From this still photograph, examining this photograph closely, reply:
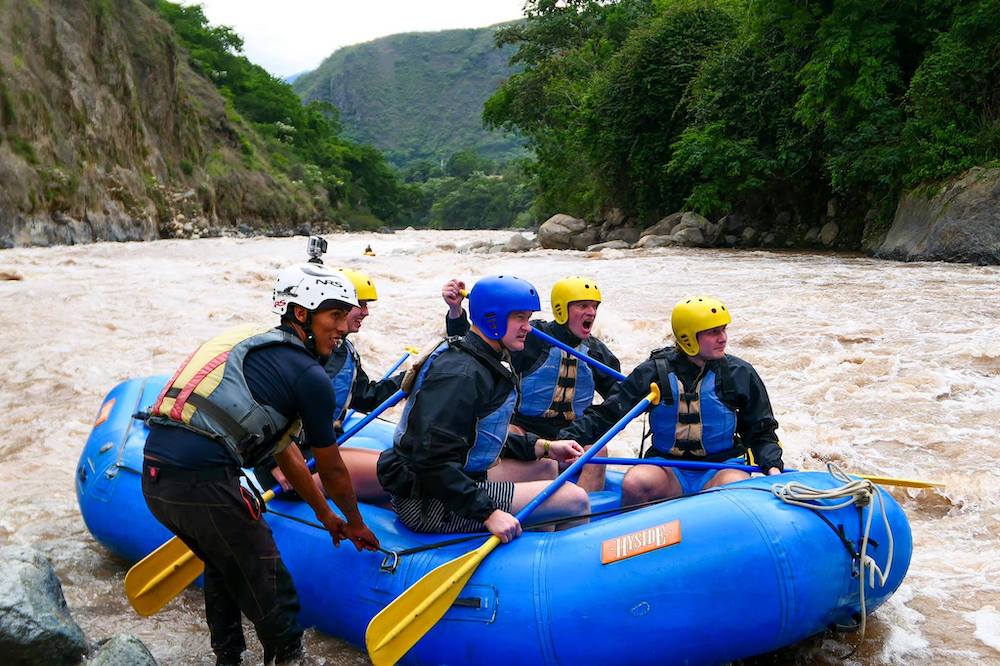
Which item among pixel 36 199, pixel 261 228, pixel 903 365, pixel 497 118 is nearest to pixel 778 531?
pixel 903 365

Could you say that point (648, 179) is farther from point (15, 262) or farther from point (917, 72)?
point (15, 262)

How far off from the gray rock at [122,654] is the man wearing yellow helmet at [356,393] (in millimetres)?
958

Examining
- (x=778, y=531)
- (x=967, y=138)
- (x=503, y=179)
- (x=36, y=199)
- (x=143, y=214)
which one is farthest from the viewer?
(x=503, y=179)

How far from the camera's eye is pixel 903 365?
707cm

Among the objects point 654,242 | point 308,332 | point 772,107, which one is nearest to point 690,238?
point 654,242

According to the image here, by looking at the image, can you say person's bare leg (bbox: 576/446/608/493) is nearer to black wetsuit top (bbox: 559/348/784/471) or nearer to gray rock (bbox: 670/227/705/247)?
black wetsuit top (bbox: 559/348/784/471)

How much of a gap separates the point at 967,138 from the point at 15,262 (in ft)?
46.9

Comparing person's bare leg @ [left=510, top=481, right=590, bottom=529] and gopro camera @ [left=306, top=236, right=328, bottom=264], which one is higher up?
gopro camera @ [left=306, top=236, right=328, bottom=264]

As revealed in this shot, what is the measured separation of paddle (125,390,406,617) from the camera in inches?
127

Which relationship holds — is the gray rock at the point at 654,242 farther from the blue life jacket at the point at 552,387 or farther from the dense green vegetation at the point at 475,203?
the dense green vegetation at the point at 475,203

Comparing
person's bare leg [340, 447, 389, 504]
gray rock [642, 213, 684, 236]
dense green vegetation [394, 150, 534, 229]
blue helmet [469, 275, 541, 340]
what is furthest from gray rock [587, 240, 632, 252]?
dense green vegetation [394, 150, 534, 229]

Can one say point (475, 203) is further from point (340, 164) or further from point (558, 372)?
point (558, 372)

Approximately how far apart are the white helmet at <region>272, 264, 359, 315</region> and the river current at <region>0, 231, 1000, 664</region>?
1.37 metres

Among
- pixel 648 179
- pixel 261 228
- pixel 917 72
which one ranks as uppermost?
pixel 917 72
